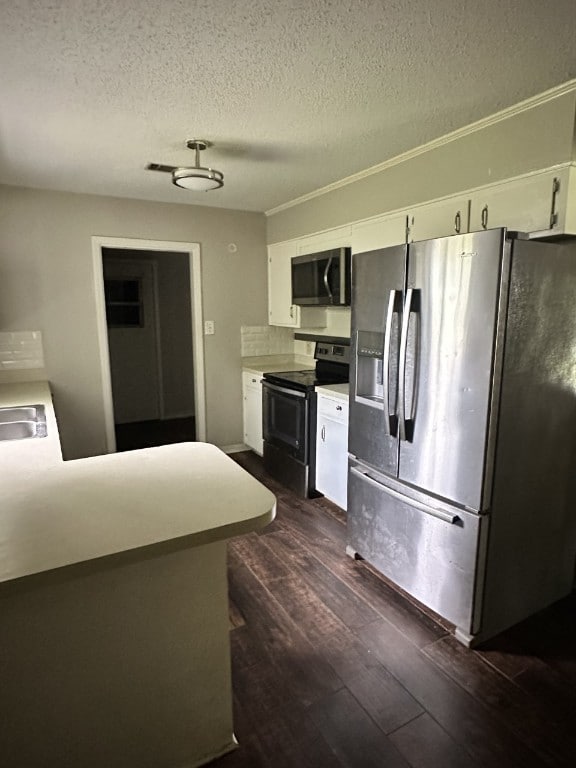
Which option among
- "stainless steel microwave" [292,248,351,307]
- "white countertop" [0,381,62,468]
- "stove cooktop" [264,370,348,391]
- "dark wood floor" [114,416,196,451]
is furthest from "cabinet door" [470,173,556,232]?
"dark wood floor" [114,416,196,451]

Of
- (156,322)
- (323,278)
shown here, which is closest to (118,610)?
(323,278)

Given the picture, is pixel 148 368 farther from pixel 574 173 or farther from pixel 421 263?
pixel 574 173

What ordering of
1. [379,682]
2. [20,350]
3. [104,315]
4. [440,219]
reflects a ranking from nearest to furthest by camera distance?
1. [379,682]
2. [440,219]
3. [20,350]
4. [104,315]

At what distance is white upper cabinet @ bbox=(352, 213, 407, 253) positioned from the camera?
2729 millimetres

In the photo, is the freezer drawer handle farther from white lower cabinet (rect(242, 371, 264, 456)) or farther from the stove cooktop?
white lower cabinet (rect(242, 371, 264, 456))

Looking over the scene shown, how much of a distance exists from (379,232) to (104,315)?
2.30 meters

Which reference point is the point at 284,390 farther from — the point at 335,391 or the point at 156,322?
the point at 156,322

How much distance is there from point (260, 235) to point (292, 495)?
2.44 meters

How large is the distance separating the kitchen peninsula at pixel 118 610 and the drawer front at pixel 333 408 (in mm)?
1565

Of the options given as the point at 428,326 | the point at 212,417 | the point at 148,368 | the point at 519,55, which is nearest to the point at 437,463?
the point at 428,326

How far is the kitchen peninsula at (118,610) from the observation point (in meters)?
1.04

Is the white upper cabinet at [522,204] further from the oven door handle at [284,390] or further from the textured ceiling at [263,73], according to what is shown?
the oven door handle at [284,390]

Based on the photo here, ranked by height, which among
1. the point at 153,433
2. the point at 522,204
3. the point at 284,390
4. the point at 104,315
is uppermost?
the point at 522,204

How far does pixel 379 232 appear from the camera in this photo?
2.90 m
